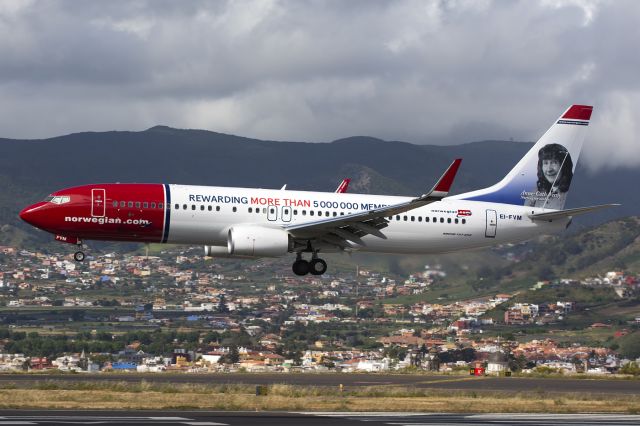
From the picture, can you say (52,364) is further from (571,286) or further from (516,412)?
(516,412)

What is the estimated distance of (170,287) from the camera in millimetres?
184125

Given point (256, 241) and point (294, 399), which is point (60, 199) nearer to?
point (256, 241)

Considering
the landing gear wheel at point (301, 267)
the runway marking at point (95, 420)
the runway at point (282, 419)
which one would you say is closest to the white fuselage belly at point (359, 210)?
the landing gear wheel at point (301, 267)

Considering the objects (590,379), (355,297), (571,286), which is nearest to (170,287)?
(355,297)

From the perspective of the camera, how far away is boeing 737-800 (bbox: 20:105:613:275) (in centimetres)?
6016

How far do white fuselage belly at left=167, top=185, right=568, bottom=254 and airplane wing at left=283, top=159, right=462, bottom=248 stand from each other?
0.93 metres

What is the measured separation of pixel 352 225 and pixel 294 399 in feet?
32.2

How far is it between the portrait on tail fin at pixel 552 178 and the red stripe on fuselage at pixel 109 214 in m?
21.2

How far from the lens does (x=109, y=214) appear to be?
59.9 metres

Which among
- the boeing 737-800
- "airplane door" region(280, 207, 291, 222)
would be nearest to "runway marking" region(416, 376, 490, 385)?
the boeing 737-800

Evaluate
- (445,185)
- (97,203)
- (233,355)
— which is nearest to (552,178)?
(445,185)

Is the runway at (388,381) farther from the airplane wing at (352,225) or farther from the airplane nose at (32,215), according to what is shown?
the airplane wing at (352,225)

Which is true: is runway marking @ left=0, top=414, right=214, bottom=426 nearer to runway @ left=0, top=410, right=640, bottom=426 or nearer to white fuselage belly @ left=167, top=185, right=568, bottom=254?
runway @ left=0, top=410, right=640, bottom=426

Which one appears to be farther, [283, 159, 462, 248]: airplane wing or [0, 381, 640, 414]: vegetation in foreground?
[283, 159, 462, 248]: airplane wing
